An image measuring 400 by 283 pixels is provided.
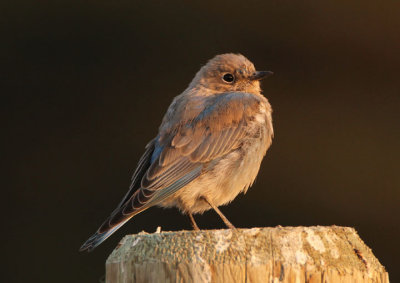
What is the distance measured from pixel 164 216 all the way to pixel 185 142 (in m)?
1.81

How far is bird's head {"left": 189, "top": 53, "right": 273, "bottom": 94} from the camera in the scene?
231 inches

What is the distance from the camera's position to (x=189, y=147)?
481 centimetres

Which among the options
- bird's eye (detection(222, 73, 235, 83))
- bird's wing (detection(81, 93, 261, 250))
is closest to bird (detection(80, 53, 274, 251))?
bird's wing (detection(81, 93, 261, 250))

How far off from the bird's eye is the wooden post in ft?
11.2

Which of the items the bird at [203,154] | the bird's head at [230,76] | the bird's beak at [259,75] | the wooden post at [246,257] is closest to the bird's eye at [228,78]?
the bird's head at [230,76]

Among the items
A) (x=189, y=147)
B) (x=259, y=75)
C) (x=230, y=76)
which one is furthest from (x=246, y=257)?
(x=230, y=76)

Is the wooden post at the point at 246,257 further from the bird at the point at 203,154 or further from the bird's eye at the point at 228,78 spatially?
the bird's eye at the point at 228,78

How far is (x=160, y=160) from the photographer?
467 cm

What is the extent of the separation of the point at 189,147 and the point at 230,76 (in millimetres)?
1343

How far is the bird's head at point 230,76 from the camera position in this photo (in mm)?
5863

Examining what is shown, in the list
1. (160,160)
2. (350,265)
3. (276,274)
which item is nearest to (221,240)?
(276,274)

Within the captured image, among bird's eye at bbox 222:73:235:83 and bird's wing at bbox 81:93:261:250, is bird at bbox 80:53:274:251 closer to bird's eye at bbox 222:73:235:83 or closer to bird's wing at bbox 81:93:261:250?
bird's wing at bbox 81:93:261:250

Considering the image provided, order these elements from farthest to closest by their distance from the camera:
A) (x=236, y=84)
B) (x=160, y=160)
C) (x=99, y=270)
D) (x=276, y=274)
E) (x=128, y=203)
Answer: (x=99, y=270) → (x=236, y=84) → (x=160, y=160) → (x=128, y=203) → (x=276, y=274)

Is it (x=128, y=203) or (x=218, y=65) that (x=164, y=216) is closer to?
(x=218, y=65)
